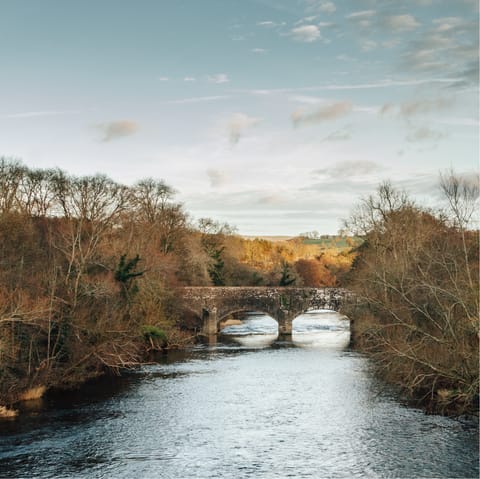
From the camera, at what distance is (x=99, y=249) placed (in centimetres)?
4341

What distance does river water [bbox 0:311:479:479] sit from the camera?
69.3 feet

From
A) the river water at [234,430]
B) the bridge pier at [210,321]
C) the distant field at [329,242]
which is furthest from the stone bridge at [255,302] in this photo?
the distant field at [329,242]

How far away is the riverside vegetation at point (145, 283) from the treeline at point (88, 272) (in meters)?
0.10

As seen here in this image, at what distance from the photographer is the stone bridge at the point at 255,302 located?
187ft

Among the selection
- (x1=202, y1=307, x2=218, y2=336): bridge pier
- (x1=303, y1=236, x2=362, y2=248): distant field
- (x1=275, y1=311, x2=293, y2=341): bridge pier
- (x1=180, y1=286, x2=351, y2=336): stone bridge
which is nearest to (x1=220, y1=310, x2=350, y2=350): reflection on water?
(x1=275, y1=311, x2=293, y2=341): bridge pier

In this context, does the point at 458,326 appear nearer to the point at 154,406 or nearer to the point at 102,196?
the point at 154,406

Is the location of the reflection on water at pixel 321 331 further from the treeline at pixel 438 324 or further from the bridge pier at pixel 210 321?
the treeline at pixel 438 324

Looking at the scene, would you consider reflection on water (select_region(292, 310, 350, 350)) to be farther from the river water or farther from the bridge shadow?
the river water

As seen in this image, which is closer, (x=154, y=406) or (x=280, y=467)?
(x=280, y=467)

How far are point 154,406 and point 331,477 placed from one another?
11077 mm

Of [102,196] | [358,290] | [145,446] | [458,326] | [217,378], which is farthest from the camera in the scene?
[102,196]

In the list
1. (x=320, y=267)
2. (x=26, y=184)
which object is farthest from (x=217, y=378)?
(x=320, y=267)

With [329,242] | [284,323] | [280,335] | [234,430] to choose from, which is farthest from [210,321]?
[329,242]

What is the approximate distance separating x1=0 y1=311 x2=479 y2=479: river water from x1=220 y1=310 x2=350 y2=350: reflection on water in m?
12.7
